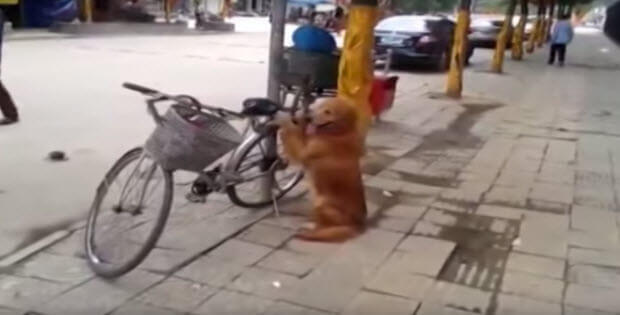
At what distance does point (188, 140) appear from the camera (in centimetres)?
383

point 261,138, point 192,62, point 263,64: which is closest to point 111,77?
point 192,62

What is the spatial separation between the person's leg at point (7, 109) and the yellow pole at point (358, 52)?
11.7 ft

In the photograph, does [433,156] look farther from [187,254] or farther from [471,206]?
[187,254]

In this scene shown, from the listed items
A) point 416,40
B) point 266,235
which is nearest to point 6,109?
point 266,235

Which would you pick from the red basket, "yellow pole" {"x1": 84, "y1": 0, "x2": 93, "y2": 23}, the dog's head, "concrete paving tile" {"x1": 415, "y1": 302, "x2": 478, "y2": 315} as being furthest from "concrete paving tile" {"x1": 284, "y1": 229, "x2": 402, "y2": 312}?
"yellow pole" {"x1": 84, "y1": 0, "x2": 93, "y2": 23}

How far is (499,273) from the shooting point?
167 inches

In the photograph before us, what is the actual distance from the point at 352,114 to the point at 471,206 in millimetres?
1612

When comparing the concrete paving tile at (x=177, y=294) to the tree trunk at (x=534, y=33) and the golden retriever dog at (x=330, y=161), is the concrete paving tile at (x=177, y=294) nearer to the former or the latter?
the golden retriever dog at (x=330, y=161)

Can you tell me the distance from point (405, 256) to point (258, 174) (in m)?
1.16

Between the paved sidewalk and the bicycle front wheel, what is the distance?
0.47ft

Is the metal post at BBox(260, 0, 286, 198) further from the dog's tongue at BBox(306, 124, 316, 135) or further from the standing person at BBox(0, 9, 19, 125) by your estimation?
the standing person at BBox(0, 9, 19, 125)

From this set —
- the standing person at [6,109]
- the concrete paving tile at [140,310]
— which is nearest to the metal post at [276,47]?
the concrete paving tile at [140,310]

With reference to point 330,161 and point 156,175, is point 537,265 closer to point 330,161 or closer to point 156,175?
point 330,161

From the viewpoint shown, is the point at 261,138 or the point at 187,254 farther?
the point at 261,138
